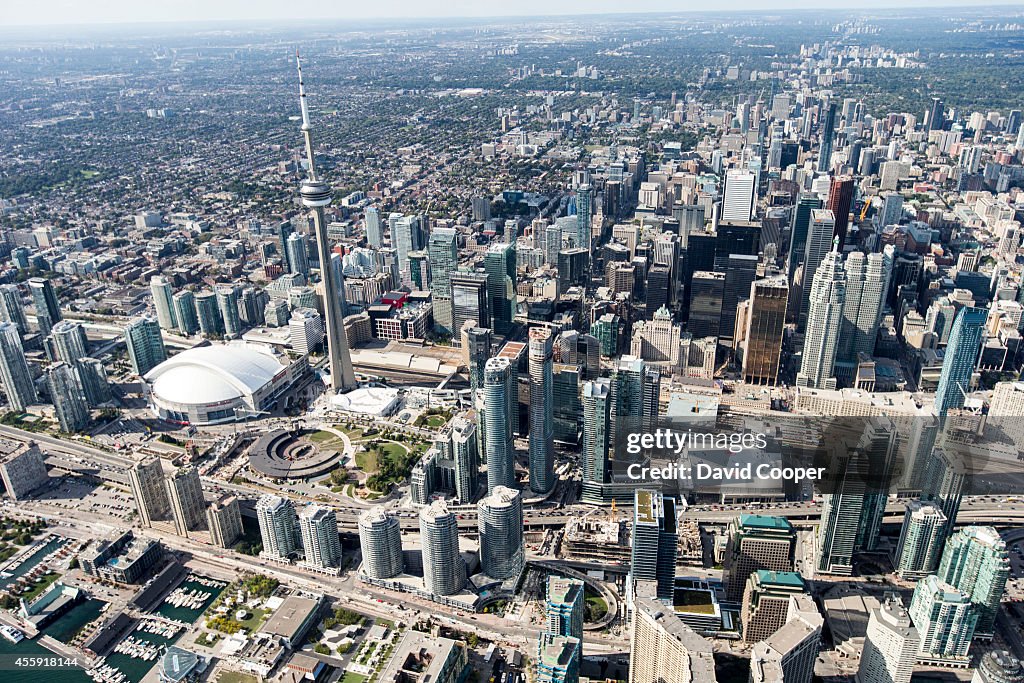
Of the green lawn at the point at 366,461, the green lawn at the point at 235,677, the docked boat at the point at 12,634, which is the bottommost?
the docked boat at the point at 12,634

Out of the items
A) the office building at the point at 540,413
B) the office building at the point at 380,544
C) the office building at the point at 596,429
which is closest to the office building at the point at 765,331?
the office building at the point at 596,429

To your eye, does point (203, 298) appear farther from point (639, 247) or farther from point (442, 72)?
point (442, 72)

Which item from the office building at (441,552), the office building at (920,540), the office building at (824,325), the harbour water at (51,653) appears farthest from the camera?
the office building at (824,325)

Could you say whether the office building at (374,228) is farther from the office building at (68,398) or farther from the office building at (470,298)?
the office building at (68,398)

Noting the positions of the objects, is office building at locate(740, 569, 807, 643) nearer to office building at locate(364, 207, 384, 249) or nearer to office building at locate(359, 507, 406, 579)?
office building at locate(359, 507, 406, 579)

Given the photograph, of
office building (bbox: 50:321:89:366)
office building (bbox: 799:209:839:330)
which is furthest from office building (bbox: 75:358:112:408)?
office building (bbox: 799:209:839:330)

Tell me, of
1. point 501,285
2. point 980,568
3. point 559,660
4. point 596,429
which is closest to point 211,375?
point 501,285

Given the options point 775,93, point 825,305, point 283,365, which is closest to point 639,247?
point 825,305
